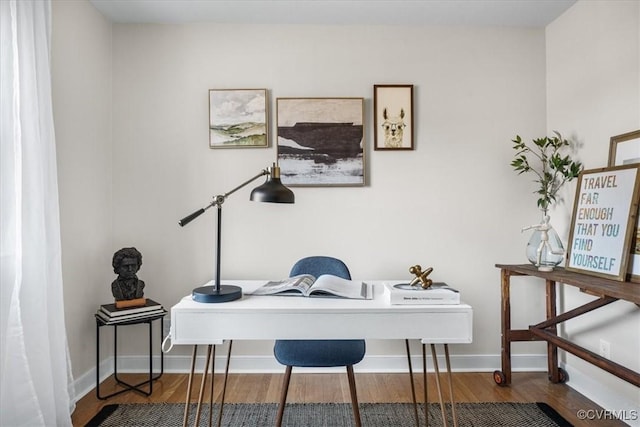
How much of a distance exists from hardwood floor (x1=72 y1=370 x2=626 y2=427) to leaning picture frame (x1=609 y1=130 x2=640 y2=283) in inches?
36.0

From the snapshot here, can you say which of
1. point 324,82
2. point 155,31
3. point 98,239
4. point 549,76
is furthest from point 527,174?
point 98,239

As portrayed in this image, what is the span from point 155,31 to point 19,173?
5.29 ft

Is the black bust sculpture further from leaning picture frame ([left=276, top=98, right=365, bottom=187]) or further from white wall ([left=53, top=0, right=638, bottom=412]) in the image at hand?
leaning picture frame ([left=276, top=98, right=365, bottom=187])

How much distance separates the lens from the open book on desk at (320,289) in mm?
1800

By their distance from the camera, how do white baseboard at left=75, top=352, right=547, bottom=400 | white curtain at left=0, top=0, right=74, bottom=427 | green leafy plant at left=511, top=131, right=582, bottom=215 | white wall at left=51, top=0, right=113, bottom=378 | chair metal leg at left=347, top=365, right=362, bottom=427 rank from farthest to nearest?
1. white baseboard at left=75, top=352, right=547, bottom=400
2. green leafy plant at left=511, top=131, right=582, bottom=215
3. white wall at left=51, top=0, right=113, bottom=378
4. chair metal leg at left=347, top=365, right=362, bottom=427
5. white curtain at left=0, top=0, right=74, bottom=427

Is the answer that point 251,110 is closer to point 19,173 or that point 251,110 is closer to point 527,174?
point 19,173

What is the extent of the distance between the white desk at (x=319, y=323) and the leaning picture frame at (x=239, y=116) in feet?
5.18

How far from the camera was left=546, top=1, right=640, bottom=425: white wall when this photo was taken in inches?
87.9

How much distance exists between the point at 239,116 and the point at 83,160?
1075 millimetres

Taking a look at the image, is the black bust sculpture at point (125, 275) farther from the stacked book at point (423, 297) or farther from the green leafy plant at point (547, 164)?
the green leafy plant at point (547, 164)

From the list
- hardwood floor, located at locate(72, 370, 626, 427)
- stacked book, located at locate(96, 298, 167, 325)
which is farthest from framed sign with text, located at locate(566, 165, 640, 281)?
stacked book, located at locate(96, 298, 167, 325)

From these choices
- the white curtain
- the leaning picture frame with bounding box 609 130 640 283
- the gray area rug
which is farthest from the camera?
the gray area rug

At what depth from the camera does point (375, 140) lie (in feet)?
9.64

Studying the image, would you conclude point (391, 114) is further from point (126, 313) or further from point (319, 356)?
point (126, 313)
